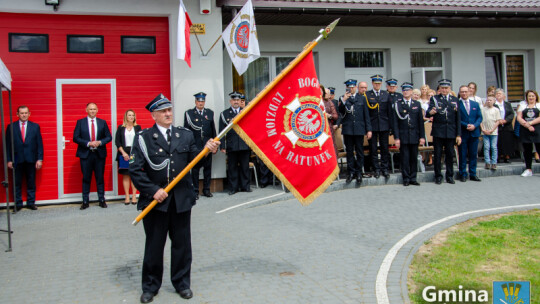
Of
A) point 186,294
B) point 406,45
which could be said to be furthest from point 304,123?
point 406,45

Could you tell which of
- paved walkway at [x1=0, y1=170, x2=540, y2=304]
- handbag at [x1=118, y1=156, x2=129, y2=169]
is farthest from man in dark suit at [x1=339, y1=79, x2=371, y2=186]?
handbag at [x1=118, y1=156, x2=129, y2=169]

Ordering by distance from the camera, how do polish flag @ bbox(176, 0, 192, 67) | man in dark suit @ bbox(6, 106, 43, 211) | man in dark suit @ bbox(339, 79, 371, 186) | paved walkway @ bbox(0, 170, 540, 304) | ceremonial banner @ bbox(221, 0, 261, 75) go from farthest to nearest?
man in dark suit @ bbox(339, 79, 371, 186)
ceremonial banner @ bbox(221, 0, 261, 75)
man in dark suit @ bbox(6, 106, 43, 211)
polish flag @ bbox(176, 0, 192, 67)
paved walkway @ bbox(0, 170, 540, 304)

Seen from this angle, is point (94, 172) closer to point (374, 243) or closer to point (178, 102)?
point (178, 102)

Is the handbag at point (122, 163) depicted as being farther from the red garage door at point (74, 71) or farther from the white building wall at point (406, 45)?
the white building wall at point (406, 45)

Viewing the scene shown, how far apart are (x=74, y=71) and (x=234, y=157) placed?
4049mm

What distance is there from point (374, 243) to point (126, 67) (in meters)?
7.34

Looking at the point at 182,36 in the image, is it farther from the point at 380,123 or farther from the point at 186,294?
the point at 186,294

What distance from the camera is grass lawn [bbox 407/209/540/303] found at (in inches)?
215

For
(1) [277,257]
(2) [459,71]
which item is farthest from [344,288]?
(2) [459,71]

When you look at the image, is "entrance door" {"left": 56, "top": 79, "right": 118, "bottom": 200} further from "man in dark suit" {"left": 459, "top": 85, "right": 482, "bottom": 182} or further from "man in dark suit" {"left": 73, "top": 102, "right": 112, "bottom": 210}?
"man in dark suit" {"left": 459, "top": 85, "right": 482, "bottom": 182}

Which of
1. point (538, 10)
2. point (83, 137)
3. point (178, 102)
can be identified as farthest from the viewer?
point (538, 10)

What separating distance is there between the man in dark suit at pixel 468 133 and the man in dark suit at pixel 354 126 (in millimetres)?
2483

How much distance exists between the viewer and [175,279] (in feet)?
17.7

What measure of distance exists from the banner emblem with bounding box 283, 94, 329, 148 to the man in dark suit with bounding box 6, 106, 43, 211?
7033 millimetres
